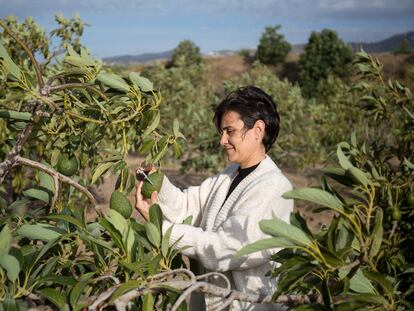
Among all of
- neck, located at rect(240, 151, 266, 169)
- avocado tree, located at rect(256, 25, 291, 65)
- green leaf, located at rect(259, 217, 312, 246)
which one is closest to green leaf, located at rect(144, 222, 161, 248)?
green leaf, located at rect(259, 217, 312, 246)

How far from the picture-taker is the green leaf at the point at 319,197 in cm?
87

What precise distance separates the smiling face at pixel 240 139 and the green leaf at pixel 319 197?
1.11 metres

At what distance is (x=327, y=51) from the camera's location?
30.7 metres

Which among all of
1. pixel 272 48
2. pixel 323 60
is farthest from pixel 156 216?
pixel 272 48

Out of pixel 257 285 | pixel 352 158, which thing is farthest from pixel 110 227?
pixel 352 158

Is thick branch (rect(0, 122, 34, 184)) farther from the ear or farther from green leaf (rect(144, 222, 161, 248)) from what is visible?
the ear

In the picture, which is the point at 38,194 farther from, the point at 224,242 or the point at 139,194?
the point at 224,242

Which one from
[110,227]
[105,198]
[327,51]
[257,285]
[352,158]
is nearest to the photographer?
[110,227]

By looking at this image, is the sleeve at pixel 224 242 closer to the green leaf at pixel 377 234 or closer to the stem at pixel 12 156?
the stem at pixel 12 156

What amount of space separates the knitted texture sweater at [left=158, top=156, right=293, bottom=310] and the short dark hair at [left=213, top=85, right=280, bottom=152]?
0.58 feet

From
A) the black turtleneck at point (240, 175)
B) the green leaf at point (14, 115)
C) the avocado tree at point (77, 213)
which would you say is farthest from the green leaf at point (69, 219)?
the black turtleneck at point (240, 175)

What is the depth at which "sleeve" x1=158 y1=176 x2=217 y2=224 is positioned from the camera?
208 cm

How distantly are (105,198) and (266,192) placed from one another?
7.44m

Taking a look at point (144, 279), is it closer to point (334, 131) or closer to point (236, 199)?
point (236, 199)
